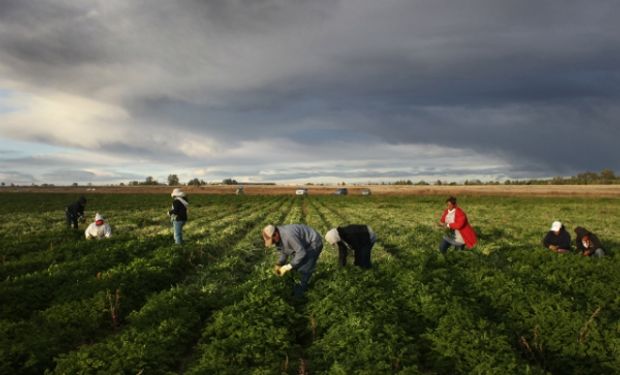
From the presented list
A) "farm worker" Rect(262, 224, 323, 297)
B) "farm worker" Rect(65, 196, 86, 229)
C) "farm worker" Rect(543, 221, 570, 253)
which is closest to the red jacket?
"farm worker" Rect(543, 221, 570, 253)

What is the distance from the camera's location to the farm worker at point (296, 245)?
864 centimetres

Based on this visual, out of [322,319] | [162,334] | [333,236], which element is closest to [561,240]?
[333,236]

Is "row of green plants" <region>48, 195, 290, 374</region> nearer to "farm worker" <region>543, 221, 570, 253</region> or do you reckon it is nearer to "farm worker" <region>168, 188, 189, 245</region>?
"farm worker" <region>168, 188, 189, 245</region>

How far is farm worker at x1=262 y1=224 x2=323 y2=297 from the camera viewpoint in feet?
28.3

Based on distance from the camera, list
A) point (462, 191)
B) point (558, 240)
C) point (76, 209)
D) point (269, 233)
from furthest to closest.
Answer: point (462, 191), point (76, 209), point (558, 240), point (269, 233)

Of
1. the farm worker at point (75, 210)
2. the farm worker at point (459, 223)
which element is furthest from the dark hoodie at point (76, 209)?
the farm worker at point (459, 223)

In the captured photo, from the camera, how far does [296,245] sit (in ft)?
28.4

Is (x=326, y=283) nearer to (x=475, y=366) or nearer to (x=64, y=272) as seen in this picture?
(x=475, y=366)

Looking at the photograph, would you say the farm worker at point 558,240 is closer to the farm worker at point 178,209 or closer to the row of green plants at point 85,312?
the row of green plants at point 85,312

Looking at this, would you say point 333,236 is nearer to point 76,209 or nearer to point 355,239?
point 355,239

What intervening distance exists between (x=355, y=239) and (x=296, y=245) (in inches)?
85.3

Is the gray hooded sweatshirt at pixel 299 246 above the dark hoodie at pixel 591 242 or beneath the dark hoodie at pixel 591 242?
above

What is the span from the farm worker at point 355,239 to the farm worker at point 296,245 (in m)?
0.93

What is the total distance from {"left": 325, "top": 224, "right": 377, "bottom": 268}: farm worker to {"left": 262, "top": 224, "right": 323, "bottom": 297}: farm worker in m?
0.93
